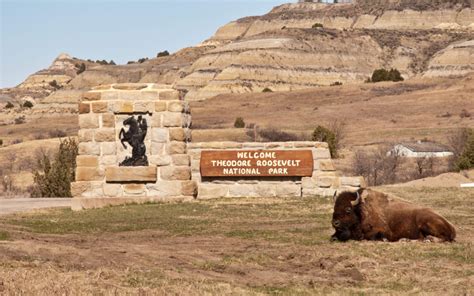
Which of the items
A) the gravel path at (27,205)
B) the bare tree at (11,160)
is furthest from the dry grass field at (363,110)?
the gravel path at (27,205)

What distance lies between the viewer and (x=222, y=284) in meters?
12.7

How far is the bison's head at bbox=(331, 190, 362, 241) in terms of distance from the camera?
15992 millimetres

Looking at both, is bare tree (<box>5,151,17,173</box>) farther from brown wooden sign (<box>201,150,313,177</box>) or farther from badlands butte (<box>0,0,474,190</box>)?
brown wooden sign (<box>201,150,313,177</box>)

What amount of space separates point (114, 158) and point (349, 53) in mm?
131312

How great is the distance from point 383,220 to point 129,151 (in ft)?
36.6

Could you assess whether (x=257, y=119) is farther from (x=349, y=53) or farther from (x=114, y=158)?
(x=114, y=158)

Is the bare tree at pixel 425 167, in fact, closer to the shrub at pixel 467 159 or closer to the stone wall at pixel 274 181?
the shrub at pixel 467 159

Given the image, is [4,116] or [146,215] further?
[4,116]

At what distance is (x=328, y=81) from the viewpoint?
482 feet

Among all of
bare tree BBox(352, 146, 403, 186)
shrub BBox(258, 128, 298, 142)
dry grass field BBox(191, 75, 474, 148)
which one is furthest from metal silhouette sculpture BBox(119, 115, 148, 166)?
dry grass field BBox(191, 75, 474, 148)

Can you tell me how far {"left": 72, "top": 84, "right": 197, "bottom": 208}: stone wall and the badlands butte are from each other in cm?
4711

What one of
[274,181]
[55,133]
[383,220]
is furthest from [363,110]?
[383,220]

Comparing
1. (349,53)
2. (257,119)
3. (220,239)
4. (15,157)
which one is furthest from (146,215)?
Result: (349,53)

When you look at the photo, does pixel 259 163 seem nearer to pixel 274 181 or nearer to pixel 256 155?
pixel 256 155
